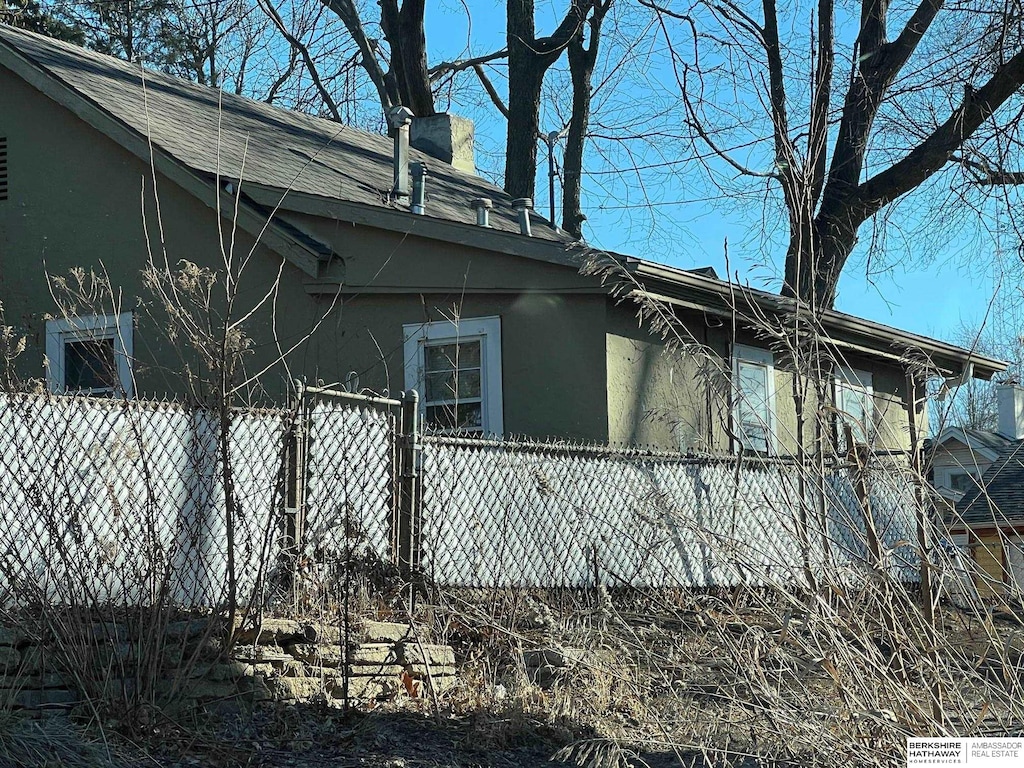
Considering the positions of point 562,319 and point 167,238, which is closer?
point 562,319

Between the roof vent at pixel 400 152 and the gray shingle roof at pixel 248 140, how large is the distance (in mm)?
221

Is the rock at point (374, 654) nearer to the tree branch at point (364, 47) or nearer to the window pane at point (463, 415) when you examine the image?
the window pane at point (463, 415)

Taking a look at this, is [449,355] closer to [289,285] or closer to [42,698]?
[289,285]

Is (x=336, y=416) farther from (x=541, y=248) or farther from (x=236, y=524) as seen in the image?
(x=541, y=248)

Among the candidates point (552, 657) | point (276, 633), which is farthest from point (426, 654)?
point (276, 633)

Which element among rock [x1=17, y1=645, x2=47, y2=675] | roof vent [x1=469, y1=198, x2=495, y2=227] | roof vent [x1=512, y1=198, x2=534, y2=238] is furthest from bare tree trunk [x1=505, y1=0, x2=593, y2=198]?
rock [x1=17, y1=645, x2=47, y2=675]

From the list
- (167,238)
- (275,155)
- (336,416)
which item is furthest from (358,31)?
(336,416)

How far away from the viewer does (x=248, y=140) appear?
12.1 meters

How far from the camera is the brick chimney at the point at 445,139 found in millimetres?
19000

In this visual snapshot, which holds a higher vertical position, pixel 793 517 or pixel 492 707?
pixel 793 517

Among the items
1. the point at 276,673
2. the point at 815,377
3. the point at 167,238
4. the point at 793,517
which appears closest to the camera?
the point at 793,517

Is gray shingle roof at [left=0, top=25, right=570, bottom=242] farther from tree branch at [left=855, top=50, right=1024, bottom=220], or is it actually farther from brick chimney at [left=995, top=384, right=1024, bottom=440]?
brick chimney at [left=995, top=384, right=1024, bottom=440]

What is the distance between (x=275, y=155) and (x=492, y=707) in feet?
29.3

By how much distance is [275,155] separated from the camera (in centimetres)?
1417
